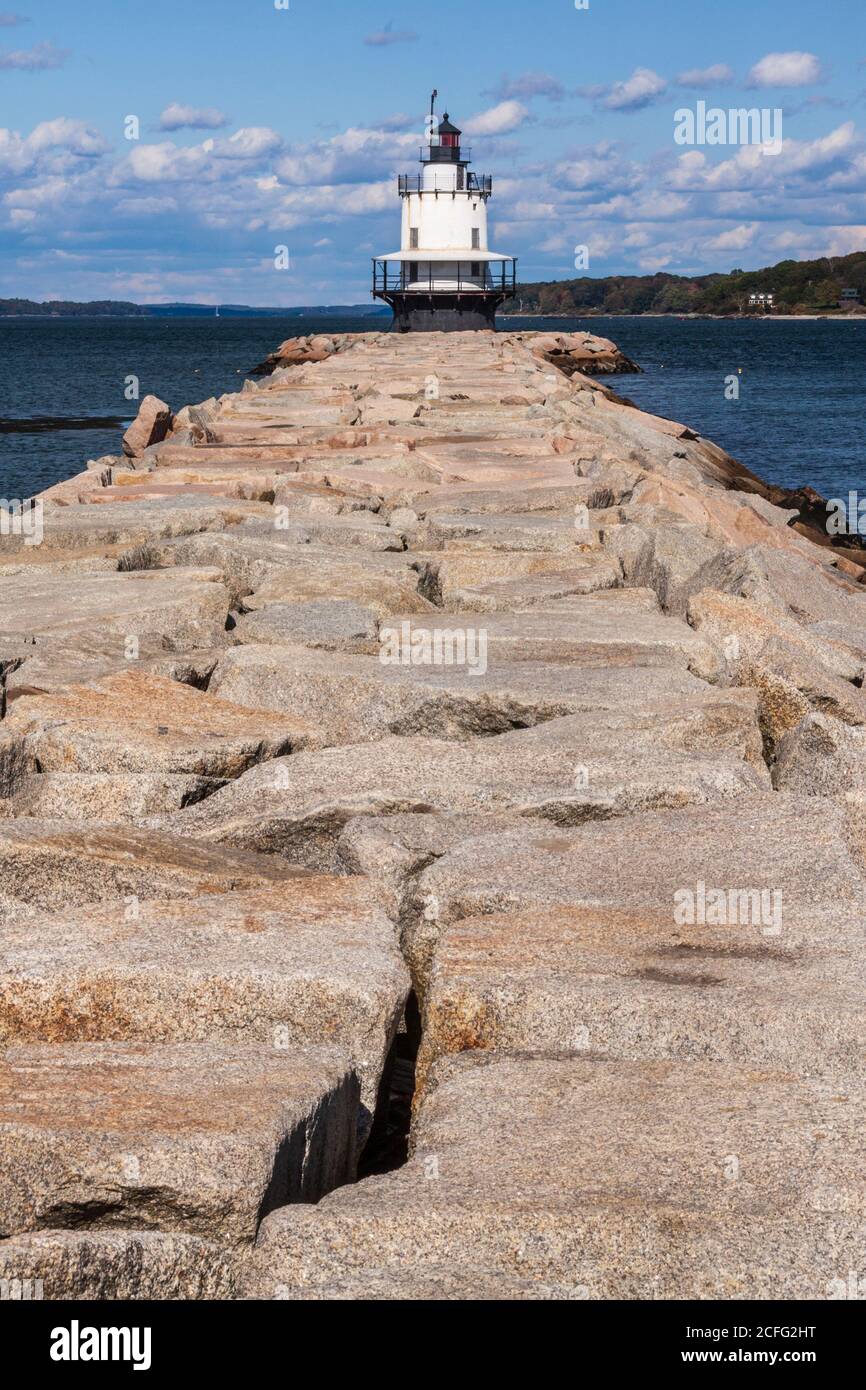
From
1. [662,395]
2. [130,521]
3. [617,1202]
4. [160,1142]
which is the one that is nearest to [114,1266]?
[160,1142]

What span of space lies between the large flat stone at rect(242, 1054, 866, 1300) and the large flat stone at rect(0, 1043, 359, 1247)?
0.41ft

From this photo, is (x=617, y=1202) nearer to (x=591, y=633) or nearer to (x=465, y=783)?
(x=465, y=783)

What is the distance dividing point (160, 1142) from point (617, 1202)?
72 cm

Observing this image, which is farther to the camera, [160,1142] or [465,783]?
[465,783]

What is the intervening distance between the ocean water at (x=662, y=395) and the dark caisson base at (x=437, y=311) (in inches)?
201

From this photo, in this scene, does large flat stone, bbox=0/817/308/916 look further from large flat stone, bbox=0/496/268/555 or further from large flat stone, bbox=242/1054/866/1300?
large flat stone, bbox=0/496/268/555

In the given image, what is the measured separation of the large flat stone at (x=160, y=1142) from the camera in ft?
7.90

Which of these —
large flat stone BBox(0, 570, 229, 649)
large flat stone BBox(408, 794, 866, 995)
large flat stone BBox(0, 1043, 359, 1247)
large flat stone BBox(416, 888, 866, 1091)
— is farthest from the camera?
large flat stone BBox(0, 570, 229, 649)

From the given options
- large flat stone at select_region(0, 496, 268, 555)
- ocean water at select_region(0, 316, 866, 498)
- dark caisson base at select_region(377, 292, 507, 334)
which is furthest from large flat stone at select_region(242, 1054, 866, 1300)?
dark caisson base at select_region(377, 292, 507, 334)

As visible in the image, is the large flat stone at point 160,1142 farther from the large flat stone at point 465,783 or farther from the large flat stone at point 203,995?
the large flat stone at point 465,783

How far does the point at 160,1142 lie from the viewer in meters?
2.43

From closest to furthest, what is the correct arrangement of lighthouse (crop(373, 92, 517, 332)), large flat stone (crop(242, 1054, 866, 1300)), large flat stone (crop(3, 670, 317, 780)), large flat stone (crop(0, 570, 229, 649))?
large flat stone (crop(242, 1054, 866, 1300)) < large flat stone (crop(3, 670, 317, 780)) < large flat stone (crop(0, 570, 229, 649)) < lighthouse (crop(373, 92, 517, 332))

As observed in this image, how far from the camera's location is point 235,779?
14.5 ft

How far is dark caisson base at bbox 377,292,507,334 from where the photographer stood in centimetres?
4806
